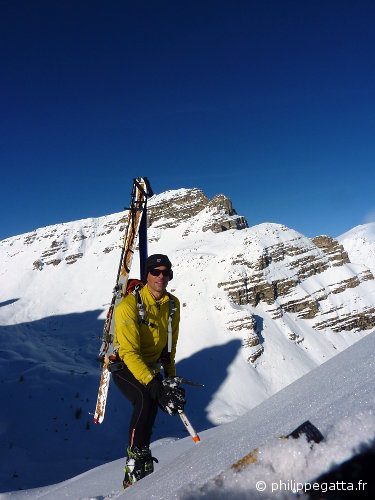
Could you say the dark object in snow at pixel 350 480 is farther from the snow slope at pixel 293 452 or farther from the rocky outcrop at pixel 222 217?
the rocky outcrop at pixel 222 217

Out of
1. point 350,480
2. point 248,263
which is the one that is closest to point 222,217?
point 248,263

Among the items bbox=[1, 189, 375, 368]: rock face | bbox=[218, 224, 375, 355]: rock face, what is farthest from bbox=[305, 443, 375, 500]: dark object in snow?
bbox=[218, 224, 375, 355]: rock face

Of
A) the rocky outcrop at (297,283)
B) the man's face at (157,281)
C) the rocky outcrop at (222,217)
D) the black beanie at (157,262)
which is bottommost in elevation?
the man's face at (157,281)

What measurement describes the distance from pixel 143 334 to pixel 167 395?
94cm

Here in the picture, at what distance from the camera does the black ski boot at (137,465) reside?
3.67 m

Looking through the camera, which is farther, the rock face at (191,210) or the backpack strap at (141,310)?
the rock face at (191,210)

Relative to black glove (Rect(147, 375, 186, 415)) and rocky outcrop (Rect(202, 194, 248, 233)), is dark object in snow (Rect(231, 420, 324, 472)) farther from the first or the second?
rocky outcrop (Rect(202, 194, 248, 233))

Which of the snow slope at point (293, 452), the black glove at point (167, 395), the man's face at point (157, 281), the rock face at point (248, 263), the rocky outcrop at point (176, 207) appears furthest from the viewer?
the rocky outcrop at point (176, 207)

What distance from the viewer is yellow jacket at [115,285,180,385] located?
3826 mm

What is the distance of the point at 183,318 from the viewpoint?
134ft

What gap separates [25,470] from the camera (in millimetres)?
11539

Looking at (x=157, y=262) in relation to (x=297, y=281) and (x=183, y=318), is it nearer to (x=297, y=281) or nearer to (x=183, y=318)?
(x=183, y=318)

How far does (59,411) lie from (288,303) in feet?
123

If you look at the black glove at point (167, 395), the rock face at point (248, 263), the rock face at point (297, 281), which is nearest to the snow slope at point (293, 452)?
the black glove at point (167, 395)
